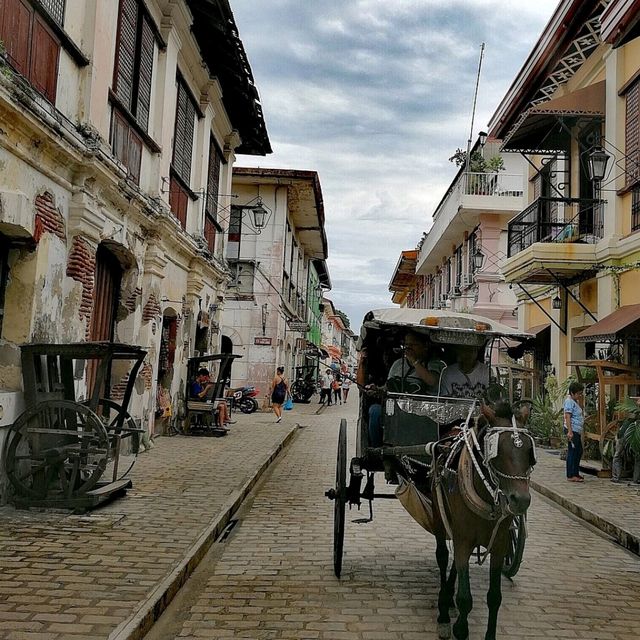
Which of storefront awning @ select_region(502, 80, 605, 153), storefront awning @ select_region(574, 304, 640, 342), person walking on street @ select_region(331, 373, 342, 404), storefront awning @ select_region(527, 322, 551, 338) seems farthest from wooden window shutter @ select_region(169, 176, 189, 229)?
person walking on street @ select_region(331, 373, 342, 404)

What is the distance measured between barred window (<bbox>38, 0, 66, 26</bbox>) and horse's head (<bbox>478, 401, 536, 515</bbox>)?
21.2 ft

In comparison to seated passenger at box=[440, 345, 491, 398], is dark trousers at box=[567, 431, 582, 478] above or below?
below

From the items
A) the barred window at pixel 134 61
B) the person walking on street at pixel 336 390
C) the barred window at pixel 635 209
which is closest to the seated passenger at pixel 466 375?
the barred window at pixel 134 61

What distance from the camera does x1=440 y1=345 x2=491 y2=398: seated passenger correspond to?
19.2ft

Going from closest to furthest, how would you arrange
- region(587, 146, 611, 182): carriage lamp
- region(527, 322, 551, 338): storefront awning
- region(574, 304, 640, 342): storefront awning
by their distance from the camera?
1. region(574, 304, 640, 342): storefront awning
2. region(587, 146, 611, 182): carriage lamp
3. region(527, 322, 551, 338): storefront awning

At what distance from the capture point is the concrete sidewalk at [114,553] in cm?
421

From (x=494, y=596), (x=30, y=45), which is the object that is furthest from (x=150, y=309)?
(x=494, y=596)

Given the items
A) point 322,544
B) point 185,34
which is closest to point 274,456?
point 322,544

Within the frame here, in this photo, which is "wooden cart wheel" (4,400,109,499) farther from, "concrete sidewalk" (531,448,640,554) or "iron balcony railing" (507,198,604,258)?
"iron balcony railing" (507,198,604,258)

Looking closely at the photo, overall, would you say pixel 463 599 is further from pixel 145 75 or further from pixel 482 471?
pixel 145 75

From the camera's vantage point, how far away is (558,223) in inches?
559

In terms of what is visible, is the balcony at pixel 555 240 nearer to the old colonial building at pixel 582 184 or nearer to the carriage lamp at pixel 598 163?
the old colonial building at pixel 582 184

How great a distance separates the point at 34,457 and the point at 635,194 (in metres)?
10.5

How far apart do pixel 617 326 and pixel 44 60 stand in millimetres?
9121
